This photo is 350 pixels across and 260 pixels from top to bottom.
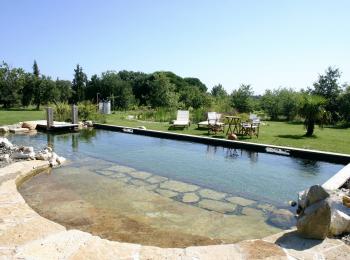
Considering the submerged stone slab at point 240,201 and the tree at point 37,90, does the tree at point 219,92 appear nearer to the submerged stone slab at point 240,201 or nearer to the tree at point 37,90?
the tree at point 37,90

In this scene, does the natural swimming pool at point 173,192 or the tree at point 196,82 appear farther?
the tree at point 196,82

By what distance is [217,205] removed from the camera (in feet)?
16.5

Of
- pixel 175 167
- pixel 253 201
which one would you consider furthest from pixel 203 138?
pixel 253 201

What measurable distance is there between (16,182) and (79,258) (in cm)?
334

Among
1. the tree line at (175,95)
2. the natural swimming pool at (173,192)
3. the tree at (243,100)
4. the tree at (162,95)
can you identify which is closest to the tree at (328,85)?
the tree line at (175,95)

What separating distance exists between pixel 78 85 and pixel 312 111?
24.6 meters

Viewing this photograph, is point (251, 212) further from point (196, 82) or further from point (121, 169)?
point (196, 82)

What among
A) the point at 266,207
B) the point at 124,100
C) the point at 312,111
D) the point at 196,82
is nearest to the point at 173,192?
the point at 266,207

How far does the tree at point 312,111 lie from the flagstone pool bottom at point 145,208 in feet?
22.2

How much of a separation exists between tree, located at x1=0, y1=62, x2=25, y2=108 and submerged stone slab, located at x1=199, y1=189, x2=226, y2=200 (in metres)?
26.2

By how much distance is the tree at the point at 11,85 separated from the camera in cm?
A: 2719

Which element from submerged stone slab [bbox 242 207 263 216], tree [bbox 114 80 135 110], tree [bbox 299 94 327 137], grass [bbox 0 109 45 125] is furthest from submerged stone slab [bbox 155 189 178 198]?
tree [bbox 114 80 135 110]

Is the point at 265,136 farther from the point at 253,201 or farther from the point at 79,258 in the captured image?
the point at 79,258

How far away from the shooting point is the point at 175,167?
738 cm
